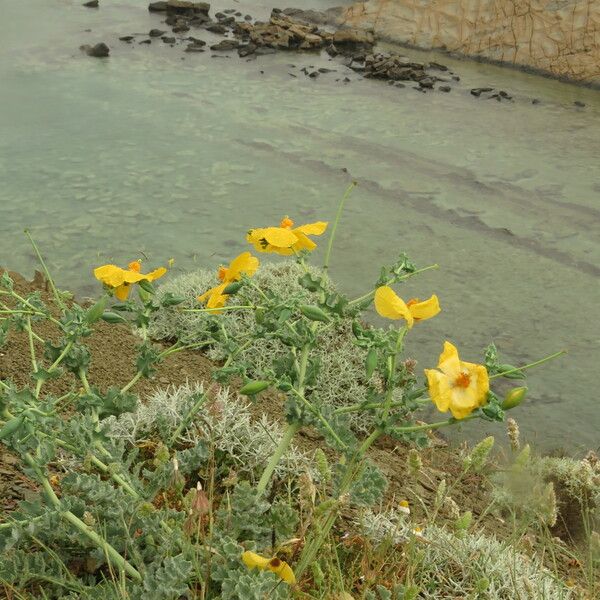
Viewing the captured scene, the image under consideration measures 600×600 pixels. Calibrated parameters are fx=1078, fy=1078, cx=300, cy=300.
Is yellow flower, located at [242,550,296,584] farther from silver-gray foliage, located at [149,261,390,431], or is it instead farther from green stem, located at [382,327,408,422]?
silver-gray foliage, located at [149,261,390,431]

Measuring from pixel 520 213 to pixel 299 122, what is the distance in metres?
1.91

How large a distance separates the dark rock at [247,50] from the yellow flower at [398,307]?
6897 millimetres

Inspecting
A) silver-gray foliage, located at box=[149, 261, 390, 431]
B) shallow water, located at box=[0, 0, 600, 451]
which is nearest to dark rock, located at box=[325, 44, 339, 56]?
shallow water, located at box=[0, 0, 600, 451]

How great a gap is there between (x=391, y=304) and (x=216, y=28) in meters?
7.88

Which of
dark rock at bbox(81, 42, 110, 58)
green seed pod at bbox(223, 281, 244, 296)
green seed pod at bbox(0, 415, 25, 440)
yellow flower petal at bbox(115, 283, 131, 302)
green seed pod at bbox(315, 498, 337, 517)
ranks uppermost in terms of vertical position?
green seed pod at bbox(223, 281, 244, 296)

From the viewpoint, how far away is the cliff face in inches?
339

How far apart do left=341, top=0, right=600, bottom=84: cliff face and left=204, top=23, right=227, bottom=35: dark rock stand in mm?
1181

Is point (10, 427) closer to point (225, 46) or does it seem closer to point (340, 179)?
point (340, 179)

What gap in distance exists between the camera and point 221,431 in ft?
9.52

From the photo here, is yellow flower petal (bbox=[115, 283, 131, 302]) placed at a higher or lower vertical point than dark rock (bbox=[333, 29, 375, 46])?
higher

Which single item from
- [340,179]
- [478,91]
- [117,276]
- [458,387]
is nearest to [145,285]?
[117,276]

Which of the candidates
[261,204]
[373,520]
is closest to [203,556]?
[373,520]

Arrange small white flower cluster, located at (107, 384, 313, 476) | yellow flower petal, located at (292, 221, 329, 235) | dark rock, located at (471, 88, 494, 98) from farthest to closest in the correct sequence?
dark rock, located at (471, 88, 494, 98)
small white flower cluster, located at (107, 384, 313, 476)
yellow flower petal, located at (292, 221, 329, 235)

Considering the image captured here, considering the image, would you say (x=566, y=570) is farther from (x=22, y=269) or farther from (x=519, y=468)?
(x=22, y=269)
